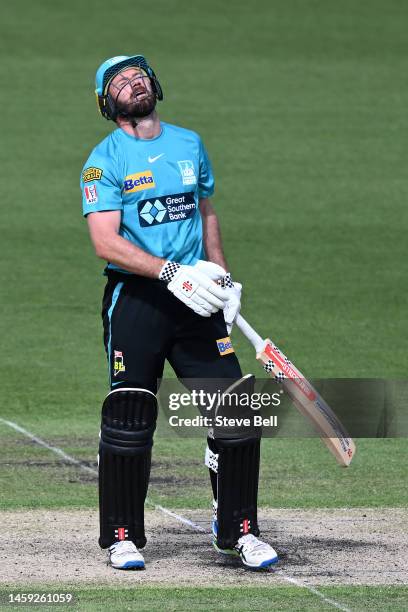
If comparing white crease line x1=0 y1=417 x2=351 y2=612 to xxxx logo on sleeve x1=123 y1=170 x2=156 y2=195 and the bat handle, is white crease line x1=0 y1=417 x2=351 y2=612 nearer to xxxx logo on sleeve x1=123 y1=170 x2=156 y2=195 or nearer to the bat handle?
the bat handle

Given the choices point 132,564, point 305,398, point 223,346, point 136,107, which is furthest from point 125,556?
point 136,107

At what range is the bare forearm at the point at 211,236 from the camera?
6992 millimetres

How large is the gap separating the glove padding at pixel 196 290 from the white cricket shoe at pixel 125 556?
40.2 inches

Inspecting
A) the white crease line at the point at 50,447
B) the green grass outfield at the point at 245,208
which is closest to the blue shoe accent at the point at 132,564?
the green grass outfield at the point at 245,208

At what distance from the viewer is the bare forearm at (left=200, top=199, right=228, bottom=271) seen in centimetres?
699

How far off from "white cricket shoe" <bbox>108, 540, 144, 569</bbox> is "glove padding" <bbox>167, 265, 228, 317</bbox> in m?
1.02

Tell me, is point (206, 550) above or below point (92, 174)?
below

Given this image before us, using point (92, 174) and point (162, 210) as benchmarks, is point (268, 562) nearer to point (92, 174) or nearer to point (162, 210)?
point (162, 210)

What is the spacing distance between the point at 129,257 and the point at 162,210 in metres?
0.28

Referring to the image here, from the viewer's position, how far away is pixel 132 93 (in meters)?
6.72

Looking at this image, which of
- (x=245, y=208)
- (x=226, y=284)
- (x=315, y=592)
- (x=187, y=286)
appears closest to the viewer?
(x=315, y=592)

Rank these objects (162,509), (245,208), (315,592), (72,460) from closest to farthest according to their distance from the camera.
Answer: (315,592)
(162,509)
(72,460)
(245,208)

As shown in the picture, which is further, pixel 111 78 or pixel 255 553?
pixel 111 78

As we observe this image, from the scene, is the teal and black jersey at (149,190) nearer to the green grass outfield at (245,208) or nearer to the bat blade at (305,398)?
the bat blade at (305,398)
